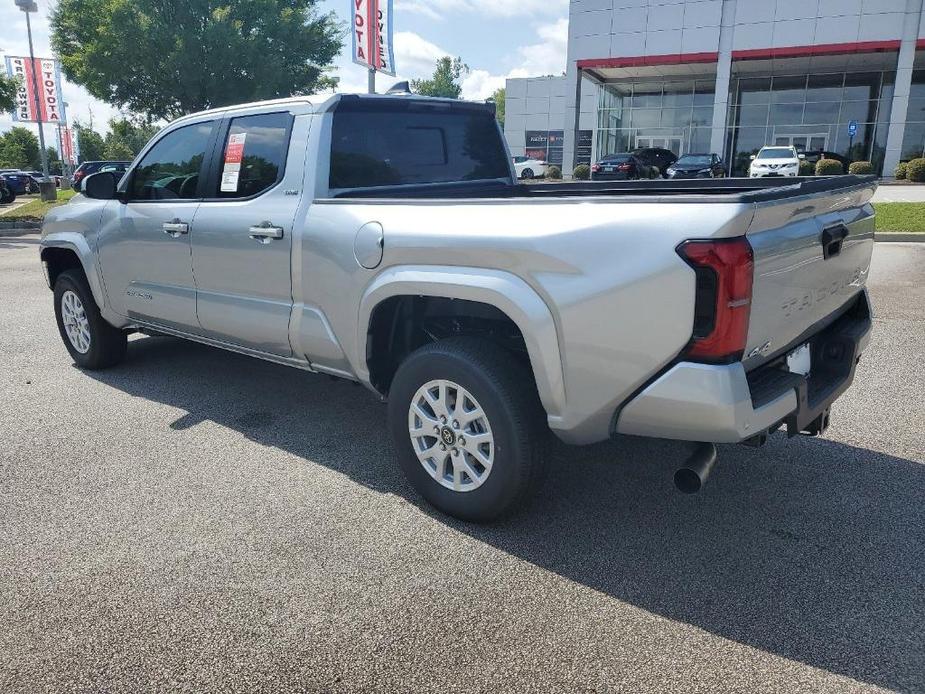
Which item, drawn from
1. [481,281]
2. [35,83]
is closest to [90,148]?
[35,83]

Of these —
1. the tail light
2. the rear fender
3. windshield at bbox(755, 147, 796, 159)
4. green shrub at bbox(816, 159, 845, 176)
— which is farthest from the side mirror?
green shrub at bbox(816, 159, 845, 176)

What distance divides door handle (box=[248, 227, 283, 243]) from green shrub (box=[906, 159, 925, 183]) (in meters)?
33.9

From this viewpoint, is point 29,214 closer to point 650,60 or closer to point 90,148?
point 650,60

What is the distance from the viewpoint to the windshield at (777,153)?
95.2ft

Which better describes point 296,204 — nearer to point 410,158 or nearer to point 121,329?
Answer: point 410,158

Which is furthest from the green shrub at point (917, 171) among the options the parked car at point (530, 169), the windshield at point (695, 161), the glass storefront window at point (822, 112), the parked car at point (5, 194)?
the parked car at point (5, 194)

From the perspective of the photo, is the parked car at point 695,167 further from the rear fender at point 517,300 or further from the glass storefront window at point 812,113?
the rear fender at point 517,300

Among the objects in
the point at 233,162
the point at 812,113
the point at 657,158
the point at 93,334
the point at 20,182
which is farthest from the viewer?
the point at 812,113

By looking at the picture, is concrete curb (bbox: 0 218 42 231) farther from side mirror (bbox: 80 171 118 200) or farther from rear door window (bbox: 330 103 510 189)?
rear door window (bbox: 330 103 510 189)

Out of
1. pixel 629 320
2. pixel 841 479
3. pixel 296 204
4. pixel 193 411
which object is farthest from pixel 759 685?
pixel 193 411

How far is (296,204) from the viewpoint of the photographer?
3791mm

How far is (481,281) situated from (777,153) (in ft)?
98.6

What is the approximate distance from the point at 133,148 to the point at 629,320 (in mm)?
84663

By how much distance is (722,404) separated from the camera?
8.11 ft
